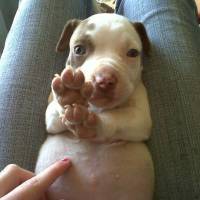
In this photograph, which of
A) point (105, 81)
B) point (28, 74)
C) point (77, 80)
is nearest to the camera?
point (77, 80)

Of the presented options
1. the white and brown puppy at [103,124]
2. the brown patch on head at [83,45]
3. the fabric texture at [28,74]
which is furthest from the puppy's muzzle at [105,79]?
the fabric texture at [28,74]

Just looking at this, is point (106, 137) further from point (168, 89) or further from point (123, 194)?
point (168, 89)

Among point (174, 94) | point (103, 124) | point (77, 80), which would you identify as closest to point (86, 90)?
point (77, 80)

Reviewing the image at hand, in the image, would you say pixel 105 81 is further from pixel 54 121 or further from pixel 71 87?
pixel 54 121

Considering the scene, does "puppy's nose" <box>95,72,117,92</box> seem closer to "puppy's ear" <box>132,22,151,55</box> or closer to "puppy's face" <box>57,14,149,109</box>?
"puppy's face" <box>57,14,149,109</box>

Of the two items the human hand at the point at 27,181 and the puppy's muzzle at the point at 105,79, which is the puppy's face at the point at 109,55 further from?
the human hand at the point at 27,181

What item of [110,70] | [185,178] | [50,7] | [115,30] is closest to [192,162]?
[185,178]

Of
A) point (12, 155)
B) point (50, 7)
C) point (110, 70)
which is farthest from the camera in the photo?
point (50, 7)
